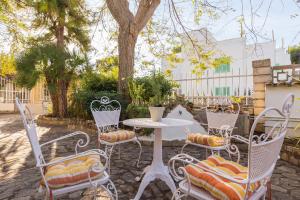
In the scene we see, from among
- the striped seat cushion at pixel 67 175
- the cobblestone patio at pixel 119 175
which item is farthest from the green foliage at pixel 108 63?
the striped seat cushion at pixel 67 175

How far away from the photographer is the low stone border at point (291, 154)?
3.58 m

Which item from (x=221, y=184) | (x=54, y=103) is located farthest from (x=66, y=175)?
(x=54, y=103)

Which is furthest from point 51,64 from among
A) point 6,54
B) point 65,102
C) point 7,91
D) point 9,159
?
point 7,91

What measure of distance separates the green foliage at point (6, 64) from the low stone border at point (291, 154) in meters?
8.73

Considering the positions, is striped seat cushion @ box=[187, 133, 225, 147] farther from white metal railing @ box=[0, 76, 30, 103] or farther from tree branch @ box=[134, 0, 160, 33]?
white metal railing @ box=[0, 76, 30, 103]

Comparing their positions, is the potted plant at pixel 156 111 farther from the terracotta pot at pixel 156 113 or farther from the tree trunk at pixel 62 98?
the tree trunk at pixel 62 98

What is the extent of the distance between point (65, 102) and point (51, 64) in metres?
1.55

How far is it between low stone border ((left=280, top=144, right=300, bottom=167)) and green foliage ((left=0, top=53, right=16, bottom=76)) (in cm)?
873

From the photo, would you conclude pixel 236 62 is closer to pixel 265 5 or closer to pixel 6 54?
pixel 265 5

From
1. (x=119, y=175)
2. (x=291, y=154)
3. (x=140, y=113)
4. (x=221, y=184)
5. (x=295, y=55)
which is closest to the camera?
(x=221, y=184)

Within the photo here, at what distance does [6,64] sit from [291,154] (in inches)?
464

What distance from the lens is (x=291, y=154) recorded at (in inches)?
145

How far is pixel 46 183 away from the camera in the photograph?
5.44ft

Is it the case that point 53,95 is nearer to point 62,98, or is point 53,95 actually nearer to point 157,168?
point 62,98
